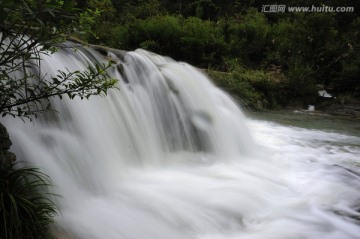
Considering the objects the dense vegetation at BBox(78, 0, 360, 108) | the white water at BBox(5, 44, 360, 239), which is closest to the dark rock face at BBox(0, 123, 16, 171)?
the white water at BBox(5, 44, 360, 239)

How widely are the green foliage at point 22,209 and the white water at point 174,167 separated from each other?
325 mm

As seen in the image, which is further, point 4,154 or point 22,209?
point 4,154

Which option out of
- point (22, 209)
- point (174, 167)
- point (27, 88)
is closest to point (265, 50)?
point (174, 167)

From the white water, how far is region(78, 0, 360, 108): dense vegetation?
14.7 ft

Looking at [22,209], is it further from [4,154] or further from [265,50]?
[265,50]

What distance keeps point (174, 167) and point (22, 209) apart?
8.51ft

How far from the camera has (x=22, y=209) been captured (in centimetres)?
254

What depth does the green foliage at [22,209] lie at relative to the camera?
239 cm

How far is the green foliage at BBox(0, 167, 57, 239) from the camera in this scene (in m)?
2.39

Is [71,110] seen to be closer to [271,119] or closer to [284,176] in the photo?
[284,176]

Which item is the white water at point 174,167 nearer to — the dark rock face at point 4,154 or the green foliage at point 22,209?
the green foliage at point 22,209

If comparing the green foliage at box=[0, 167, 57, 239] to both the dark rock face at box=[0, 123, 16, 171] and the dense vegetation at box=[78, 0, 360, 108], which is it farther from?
the dense vegetation at box=[78, 0, 360, 108]

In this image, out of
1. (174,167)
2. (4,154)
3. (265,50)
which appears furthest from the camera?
(265,50)

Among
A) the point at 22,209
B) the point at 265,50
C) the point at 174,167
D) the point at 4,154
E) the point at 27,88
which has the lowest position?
the point at 174,167
